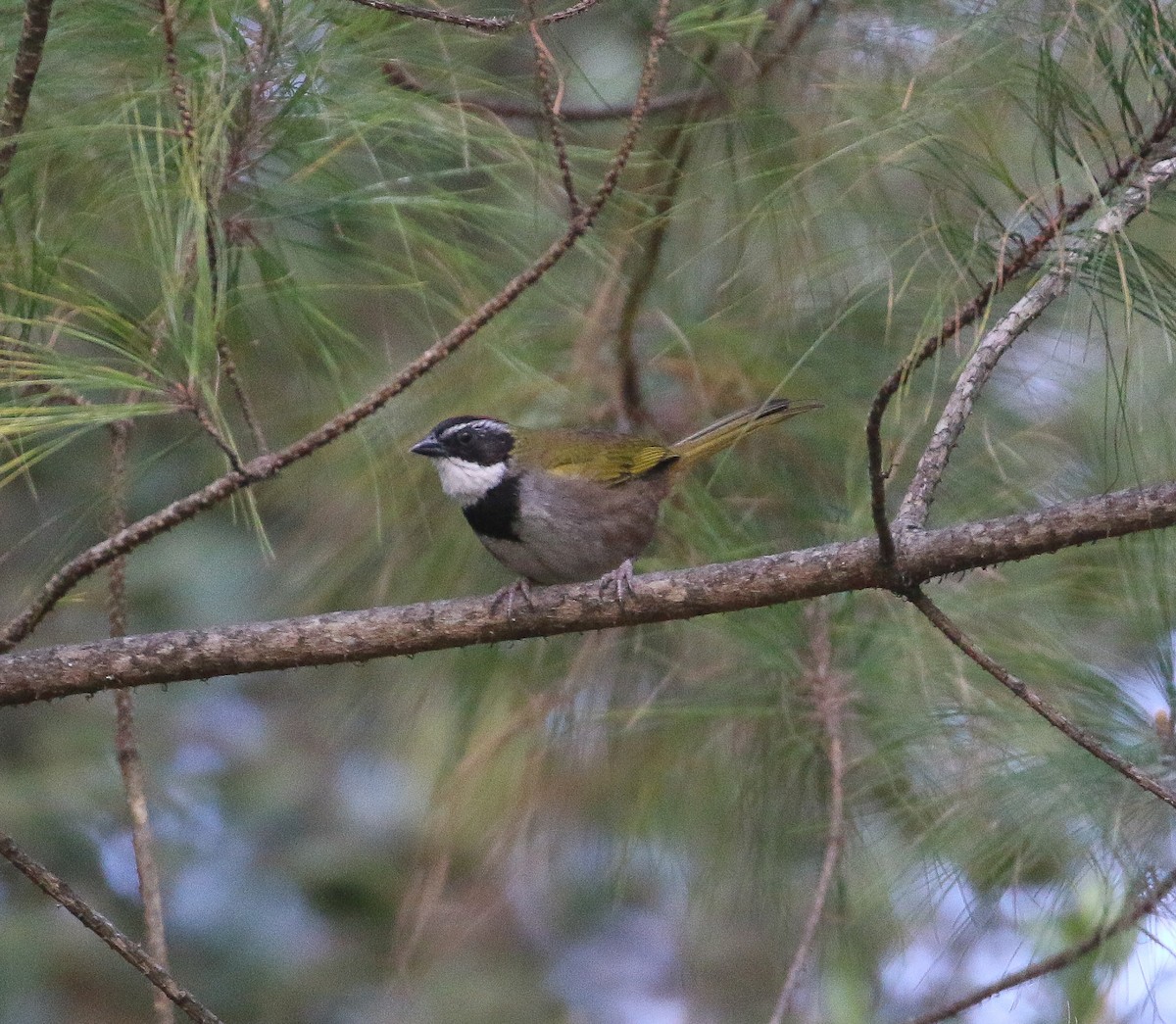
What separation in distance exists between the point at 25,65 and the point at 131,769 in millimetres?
1436

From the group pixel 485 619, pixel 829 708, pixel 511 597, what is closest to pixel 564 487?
pixel 829 708

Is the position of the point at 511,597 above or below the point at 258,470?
below

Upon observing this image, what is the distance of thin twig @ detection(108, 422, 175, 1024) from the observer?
115 inches

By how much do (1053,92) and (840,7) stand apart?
63.0 inches

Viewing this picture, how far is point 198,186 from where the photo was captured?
8.26 feet

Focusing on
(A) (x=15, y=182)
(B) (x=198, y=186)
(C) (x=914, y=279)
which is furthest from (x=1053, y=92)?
(A) (x=15, y=182)

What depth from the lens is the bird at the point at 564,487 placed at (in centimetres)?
392

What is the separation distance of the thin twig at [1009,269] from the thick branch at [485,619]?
5.2 inches

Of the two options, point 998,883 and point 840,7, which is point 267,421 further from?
point 998,883

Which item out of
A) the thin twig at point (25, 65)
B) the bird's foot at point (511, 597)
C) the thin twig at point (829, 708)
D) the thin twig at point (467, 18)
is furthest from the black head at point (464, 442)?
the thin twig at point (467, 18)

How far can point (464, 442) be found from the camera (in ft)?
12.9

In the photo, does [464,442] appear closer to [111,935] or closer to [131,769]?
[131,769]

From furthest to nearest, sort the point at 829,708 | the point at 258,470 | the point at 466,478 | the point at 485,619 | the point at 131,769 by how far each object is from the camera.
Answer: the point at 466,478 → the point at 829,708 → the point at 131,769 → the point at 485,619 → the point at 258,470

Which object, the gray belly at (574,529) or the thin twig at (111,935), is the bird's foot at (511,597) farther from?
the thin twig at (111,935)
